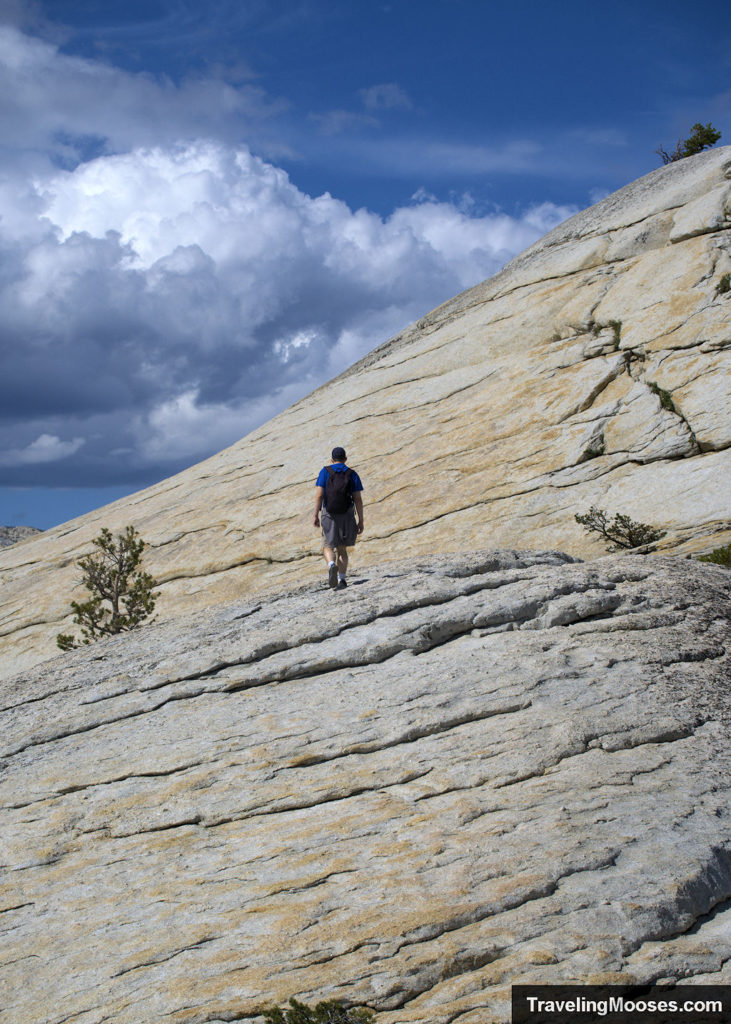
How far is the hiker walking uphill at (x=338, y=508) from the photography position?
14.6 m

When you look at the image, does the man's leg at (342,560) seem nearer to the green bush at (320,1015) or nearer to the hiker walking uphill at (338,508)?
the hiker walking uphill at (338,508)

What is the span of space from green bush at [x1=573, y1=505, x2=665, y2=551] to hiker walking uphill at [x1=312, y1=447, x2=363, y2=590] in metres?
7.01

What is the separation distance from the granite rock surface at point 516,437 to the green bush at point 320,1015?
13.3 m

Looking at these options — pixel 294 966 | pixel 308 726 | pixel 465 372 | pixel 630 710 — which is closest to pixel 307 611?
pixel 308 726

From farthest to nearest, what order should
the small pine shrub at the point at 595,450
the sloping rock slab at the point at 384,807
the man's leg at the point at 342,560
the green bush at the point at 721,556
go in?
the small pine shrub at the point at 595,450 < the green bush at the point at 721,556 < the man's leg at the point at 342,560 < the sloping rock slab at the point at 384,807

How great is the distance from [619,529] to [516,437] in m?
5.67

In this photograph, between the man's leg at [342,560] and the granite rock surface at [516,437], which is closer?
the man's leg at [342,560]

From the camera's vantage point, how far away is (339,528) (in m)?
14.6

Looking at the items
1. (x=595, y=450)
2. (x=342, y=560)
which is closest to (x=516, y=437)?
(x=595, y=450)

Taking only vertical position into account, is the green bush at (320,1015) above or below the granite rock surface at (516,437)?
below

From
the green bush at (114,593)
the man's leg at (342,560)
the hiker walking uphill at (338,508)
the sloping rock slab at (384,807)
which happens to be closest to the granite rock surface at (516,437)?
the green bush at (114,593)

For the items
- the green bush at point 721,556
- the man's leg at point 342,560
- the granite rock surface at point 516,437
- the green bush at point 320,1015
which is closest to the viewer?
the green bush at point 320,1015

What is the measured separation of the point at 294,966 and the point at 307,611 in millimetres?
5946

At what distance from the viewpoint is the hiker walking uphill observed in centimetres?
1464
